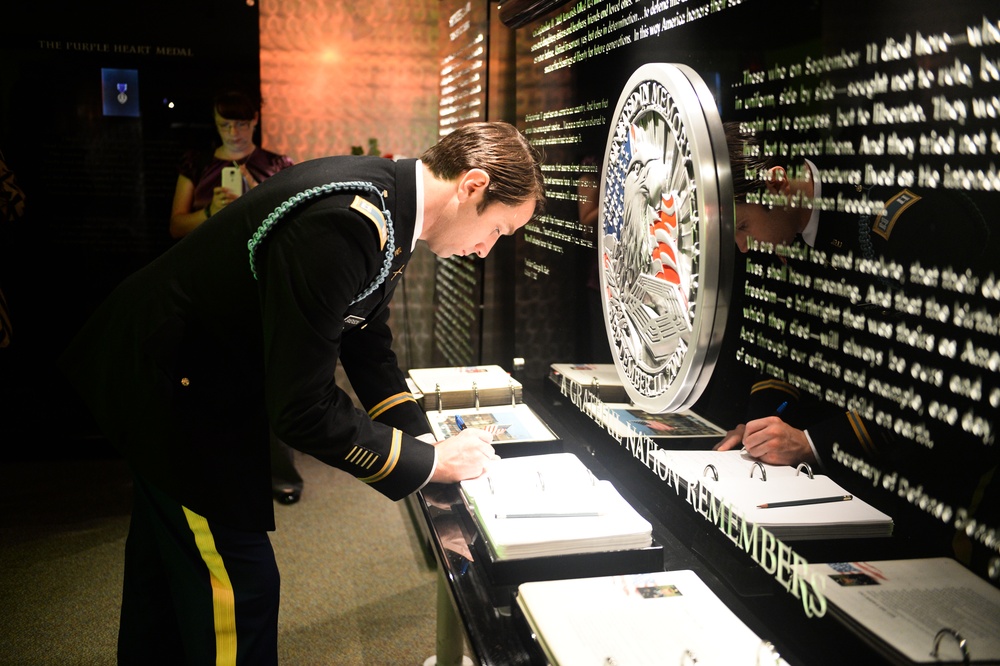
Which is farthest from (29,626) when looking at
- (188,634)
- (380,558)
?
(188,634)

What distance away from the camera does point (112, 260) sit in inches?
161

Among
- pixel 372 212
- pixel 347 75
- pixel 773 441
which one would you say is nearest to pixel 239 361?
pixel 372 212

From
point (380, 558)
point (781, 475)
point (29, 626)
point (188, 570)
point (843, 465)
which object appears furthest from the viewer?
point (380, 558)

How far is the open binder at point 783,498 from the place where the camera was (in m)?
1.05

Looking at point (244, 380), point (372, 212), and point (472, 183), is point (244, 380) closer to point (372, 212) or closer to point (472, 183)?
point (372, 212)

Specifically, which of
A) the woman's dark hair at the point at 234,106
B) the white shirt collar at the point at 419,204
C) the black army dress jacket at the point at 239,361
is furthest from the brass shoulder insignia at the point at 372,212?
the woman's dark hair at the point at 234,106

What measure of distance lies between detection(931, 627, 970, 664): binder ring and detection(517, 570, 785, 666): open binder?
0.20m

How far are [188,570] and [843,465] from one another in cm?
115

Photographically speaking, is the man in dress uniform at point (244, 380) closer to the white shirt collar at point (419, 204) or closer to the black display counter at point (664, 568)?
the white shirt collar at point (419, 204)

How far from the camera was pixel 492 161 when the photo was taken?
158cm

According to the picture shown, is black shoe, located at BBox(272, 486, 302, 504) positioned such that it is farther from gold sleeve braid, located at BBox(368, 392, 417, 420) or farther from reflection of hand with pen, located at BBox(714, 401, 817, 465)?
reflection of hand with pen, located at BBox(714, 401, 817, 465)

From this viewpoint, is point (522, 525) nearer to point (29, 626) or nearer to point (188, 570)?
point (188, 570)

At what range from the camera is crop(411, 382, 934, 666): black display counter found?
1.05 metres

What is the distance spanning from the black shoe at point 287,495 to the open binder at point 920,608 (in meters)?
2.96
